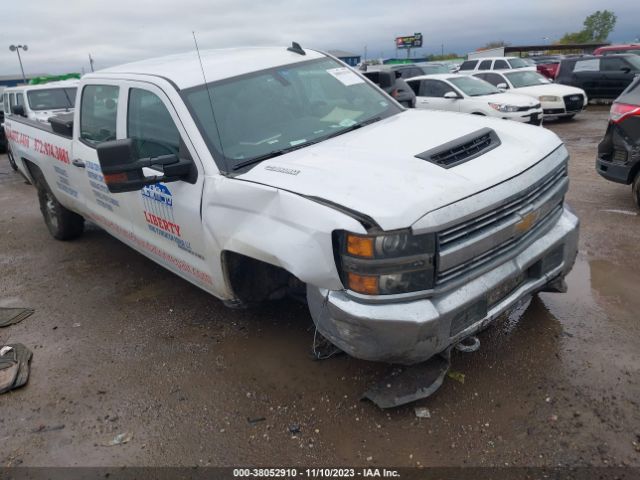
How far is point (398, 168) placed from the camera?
2.59 metres

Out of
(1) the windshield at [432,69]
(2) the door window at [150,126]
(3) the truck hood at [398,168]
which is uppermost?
(2) the door window at [150,126]

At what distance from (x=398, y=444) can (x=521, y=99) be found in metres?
10.9

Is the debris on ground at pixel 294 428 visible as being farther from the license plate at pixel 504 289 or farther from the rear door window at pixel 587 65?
the rear door window at pixel 587 65

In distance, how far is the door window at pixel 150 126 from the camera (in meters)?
3.31

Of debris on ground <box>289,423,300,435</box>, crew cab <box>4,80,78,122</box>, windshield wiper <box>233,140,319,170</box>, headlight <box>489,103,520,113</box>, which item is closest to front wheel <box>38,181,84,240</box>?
windshield wiper <box>233,140,319,170</box>

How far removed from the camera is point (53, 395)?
3248 mm

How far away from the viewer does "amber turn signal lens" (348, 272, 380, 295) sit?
7.74ft

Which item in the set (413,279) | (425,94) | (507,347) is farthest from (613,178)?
(425,94)

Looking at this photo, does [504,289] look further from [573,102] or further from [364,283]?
[573,102]

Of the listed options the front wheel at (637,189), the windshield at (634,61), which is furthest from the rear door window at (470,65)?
the front wheel at (637,189)

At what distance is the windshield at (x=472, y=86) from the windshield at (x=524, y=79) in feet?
7.24

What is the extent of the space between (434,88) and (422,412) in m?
10.8

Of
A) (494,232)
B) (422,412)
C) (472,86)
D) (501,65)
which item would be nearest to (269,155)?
(494,232)

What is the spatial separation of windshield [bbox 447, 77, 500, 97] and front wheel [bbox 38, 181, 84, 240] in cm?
913
